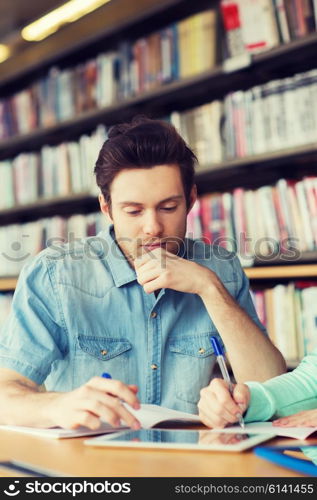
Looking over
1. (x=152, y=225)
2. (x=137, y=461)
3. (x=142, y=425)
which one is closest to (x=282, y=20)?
(x=152, y=225)

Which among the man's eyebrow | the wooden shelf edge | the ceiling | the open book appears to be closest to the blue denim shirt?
the man's eyebrow

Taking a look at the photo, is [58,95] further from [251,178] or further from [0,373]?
[0,373]

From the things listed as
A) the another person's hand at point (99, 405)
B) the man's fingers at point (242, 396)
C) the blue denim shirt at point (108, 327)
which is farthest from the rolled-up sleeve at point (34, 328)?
the man's fingers at point (242, 396)

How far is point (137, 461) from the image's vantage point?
71 centimetres

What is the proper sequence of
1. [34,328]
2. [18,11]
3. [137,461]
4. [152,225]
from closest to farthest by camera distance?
[137,461], [34,328], [152,225], [18,11]

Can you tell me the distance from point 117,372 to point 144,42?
1.87 metres

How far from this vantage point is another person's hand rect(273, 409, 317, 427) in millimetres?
896

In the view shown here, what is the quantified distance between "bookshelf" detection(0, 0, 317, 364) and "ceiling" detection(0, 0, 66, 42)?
19cm

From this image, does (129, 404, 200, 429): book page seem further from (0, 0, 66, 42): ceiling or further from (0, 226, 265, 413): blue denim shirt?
(0, 0, 66, 42): ceiling

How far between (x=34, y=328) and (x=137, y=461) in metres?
0.57

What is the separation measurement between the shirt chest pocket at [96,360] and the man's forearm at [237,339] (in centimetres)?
22

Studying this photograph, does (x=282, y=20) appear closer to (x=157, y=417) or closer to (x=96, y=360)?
(x=96, y=360)

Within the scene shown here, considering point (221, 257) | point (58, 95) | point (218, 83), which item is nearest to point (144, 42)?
point (218, 83)

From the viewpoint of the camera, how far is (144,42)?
273cm
